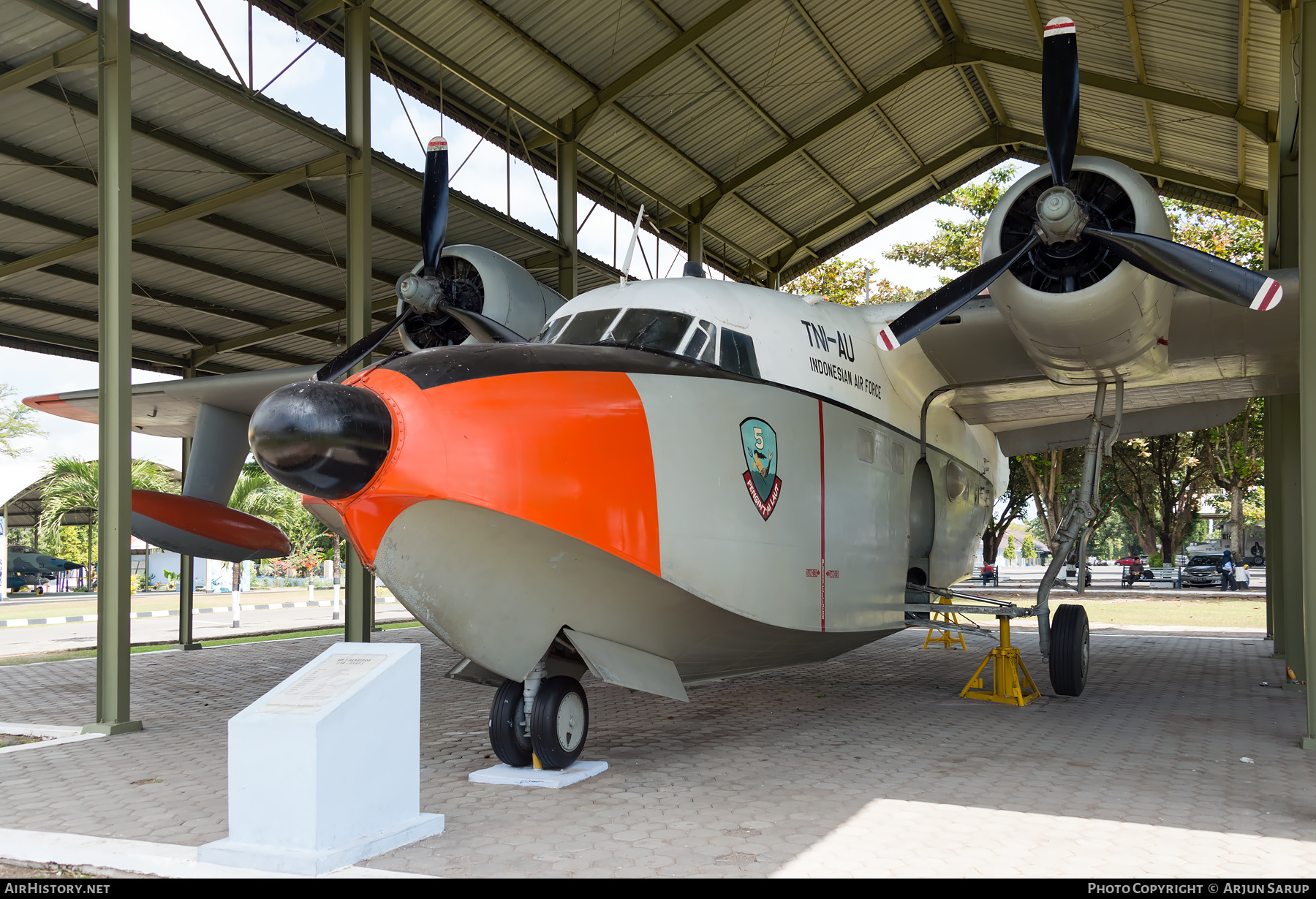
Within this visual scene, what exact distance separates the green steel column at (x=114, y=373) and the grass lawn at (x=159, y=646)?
734 cm

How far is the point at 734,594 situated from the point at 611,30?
10.5 meters

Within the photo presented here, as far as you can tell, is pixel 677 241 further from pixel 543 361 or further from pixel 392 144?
pixel 543 361

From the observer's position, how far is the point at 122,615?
317 inches

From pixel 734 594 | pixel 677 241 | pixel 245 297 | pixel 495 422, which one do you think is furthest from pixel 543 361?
pixel 677 241

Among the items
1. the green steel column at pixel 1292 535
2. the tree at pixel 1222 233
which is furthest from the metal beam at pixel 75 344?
the tree at pixel 1222 233

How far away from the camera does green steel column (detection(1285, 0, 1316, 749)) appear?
6.91m

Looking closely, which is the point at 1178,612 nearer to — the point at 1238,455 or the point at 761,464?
the point at 1238,455

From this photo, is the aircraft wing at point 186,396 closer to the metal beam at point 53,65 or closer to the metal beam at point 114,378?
the metal beam at point 114,378

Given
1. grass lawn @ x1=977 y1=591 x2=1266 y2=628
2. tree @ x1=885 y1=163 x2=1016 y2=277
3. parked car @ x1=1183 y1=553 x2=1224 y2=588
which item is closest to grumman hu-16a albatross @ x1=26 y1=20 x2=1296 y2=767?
grass lawn @ x1=977 y1=591 x2=1266 y2=628

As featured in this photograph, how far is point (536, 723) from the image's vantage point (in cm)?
608

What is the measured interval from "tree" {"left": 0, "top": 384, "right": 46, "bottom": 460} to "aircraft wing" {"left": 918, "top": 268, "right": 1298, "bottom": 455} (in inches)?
1745

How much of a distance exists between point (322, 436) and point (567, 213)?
1144 cm

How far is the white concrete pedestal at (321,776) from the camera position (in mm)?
4152

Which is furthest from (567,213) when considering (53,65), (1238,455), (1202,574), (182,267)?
(1202,574)
